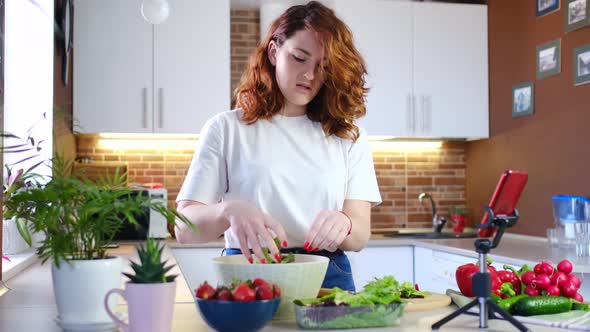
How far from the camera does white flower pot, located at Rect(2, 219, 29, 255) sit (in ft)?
9.82

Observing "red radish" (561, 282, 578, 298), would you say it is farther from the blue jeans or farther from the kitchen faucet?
the kitchen faucet

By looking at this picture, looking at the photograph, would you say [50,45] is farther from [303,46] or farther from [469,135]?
[469,135]

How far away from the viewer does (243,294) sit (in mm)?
1294

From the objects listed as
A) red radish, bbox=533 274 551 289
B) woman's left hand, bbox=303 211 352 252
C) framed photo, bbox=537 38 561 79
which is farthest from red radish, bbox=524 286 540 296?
framed photo, bbox=537 38 561 79

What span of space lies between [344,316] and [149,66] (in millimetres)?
3284

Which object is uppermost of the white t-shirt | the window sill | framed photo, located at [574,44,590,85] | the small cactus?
framed photo, located at [574,44,590,85]

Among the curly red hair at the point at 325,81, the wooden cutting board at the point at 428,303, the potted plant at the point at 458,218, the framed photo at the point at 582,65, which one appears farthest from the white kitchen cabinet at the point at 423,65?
the wooden cutting board at the point at 428,303

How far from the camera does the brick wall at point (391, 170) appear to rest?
4746mm

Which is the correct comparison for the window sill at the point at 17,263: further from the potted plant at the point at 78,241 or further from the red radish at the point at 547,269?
the red radish at the point at 547,269

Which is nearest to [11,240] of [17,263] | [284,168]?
[17,263]

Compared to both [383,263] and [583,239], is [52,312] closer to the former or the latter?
[583,239]

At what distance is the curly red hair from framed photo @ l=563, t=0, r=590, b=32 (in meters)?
2.21

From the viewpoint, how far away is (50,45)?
3.64 meters

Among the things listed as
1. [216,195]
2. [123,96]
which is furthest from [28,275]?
[123,96]
